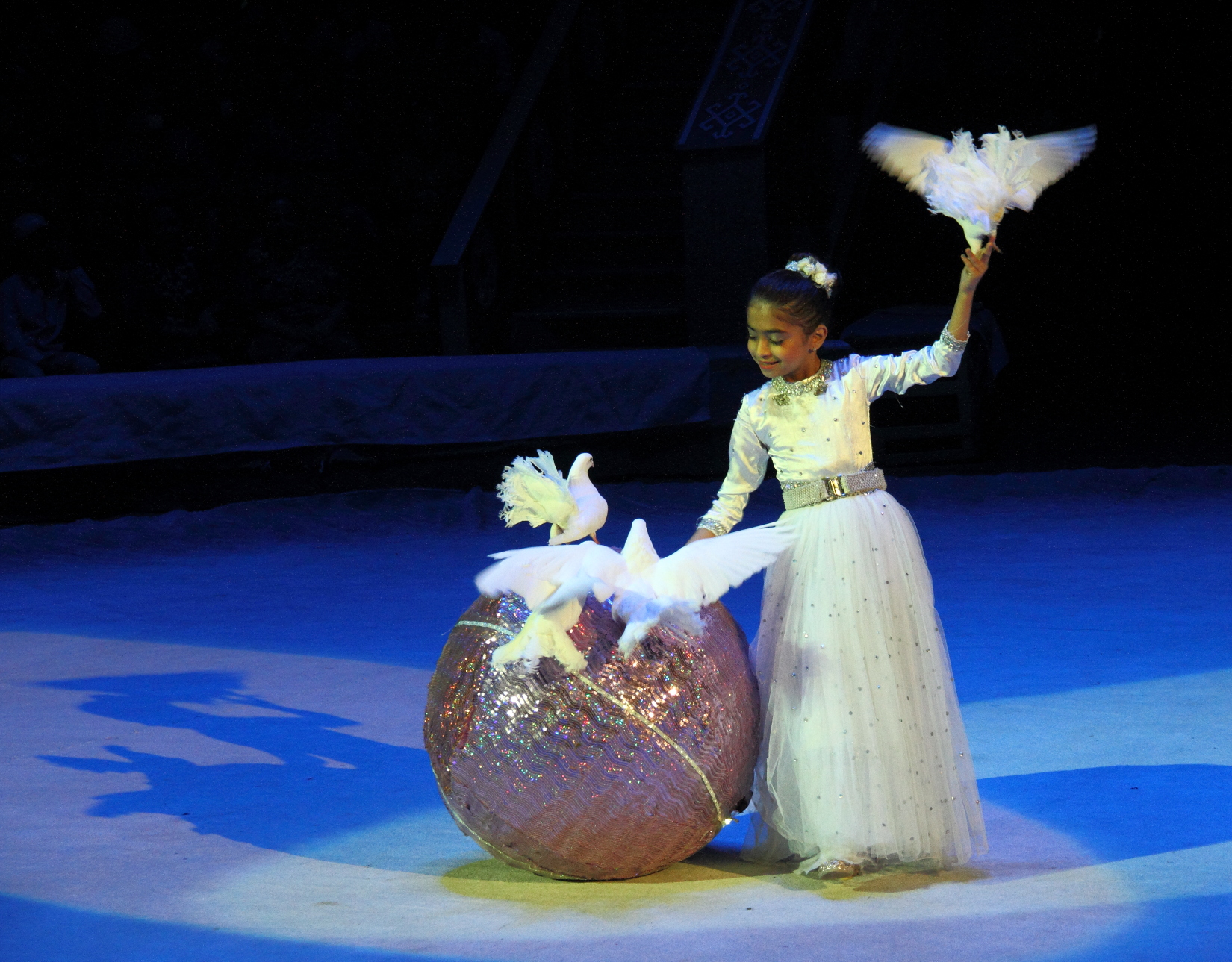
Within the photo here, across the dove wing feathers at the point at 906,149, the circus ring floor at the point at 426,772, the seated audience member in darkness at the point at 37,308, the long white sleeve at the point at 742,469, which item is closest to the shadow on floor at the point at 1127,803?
the circus ring floor at the point at 426,772

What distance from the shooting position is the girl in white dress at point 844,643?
3.28 meters

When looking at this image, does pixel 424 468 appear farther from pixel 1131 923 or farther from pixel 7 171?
pixel 1131 923

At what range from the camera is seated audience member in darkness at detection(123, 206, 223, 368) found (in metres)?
11.7

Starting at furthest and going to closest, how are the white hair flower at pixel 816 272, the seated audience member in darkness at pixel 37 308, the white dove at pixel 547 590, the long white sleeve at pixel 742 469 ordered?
the seated audience member in darkness at pixel 37 308
the long white sleeve at pixel 742 469
the white hair flower at pixel 816 272
the white dove at pixel 547 590

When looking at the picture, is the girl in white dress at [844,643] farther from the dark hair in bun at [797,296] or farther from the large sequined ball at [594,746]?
the large sequined ball at [594,746]

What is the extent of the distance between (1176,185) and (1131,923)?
12.7 metres

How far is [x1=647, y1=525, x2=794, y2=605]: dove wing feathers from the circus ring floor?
0.67m

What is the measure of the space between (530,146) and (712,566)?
29.9 feet

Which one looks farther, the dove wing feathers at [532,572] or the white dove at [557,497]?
the white dove at [557,497]

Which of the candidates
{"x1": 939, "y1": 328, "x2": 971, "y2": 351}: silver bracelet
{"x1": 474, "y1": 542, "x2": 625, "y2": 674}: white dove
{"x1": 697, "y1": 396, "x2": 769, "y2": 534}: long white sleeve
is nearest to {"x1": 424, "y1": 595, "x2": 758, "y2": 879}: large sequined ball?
{"x1": 474, "y1": 542, "x2": 625, "y2": 674}: white dove

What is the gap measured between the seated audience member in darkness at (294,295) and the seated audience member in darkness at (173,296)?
54 centimetres

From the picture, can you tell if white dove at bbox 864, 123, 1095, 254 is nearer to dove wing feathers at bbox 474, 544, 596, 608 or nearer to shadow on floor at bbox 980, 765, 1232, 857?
dove wing feathers at bbox 474, 544, 596, 608

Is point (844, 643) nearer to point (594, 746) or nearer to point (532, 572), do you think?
point (594, 746)

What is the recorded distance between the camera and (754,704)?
10.9ft
